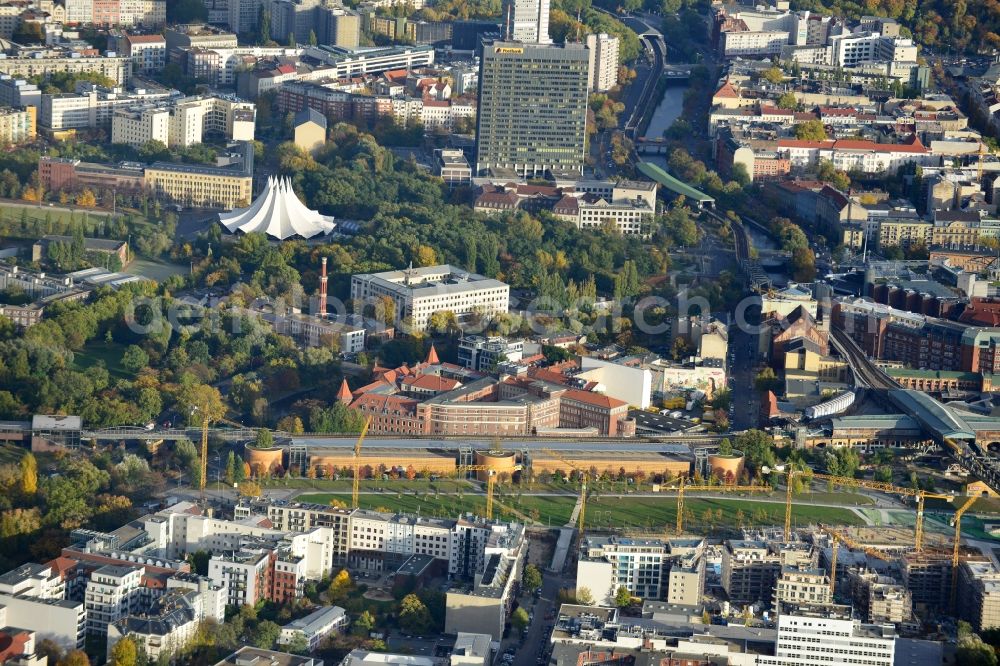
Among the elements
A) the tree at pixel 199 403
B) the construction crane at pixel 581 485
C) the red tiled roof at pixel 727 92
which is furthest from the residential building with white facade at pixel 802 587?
the red tiled roof at pixel 727 92

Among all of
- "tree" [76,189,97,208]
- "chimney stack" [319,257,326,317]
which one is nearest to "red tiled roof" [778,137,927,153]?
"chimney stack" [319,257,326,317]

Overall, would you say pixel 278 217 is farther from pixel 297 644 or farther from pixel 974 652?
pixel 974 652

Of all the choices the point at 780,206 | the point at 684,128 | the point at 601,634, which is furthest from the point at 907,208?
the point at 601,634

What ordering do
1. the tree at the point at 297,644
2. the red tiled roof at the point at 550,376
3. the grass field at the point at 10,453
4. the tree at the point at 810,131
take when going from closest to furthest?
the tree at the point at 297,644, the grass field at the point at 10,453, the red tiled roof at the point at 550,376, the tree at the point at 810,131

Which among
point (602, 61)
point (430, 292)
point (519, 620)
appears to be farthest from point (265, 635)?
point (602, 61)

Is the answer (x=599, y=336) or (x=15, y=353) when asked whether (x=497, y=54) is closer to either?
(x=599, y=336)

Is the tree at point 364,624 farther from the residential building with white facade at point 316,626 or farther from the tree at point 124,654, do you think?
the tree at point 124,654

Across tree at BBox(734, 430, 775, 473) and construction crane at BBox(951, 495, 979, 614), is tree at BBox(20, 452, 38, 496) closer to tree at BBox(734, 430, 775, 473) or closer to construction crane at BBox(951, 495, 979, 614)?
tree at BBox(734, 430, 775, 473)
